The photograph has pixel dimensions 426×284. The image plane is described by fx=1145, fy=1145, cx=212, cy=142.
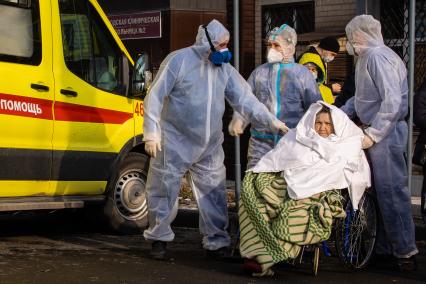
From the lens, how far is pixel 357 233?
27.9 ft

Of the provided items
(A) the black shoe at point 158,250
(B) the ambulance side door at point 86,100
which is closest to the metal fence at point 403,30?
(B) the ambulance side door at point 86,100

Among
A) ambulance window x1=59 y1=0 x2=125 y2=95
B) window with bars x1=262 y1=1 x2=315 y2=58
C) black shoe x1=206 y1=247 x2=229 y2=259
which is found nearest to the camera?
black shoe x1=206 y1=247 x2=229 y2=259

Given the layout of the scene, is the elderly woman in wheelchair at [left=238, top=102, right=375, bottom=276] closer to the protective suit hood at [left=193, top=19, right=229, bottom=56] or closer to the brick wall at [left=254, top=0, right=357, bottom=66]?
the protective suit hood at [left=193, top=19, right=229, bottom=56]

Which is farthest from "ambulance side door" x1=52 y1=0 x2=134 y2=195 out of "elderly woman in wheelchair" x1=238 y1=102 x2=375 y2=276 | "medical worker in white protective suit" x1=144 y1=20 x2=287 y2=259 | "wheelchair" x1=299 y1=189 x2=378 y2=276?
"wheelchair" x1=299 y1=189 x2=378 y2=276

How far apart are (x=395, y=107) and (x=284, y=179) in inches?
40.3

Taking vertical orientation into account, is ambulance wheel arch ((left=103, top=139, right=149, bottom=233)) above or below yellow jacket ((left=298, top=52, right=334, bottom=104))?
below

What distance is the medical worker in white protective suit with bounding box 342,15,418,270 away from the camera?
8.54m

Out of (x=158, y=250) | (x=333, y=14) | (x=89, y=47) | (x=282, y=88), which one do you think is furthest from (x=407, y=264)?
(x=333, y=14)

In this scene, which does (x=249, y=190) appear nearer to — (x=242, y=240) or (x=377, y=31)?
(x=242, y=240)

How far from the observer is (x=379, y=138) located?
27.9ft

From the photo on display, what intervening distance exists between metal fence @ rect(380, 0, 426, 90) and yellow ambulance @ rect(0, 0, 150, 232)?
462 centimetres

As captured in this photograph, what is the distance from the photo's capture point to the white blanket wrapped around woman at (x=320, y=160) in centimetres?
809

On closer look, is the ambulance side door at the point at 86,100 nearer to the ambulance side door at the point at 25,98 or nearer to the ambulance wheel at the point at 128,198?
the ambulance side door at the point at 25,98

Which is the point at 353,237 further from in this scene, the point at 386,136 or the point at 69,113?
the point at 69,113
